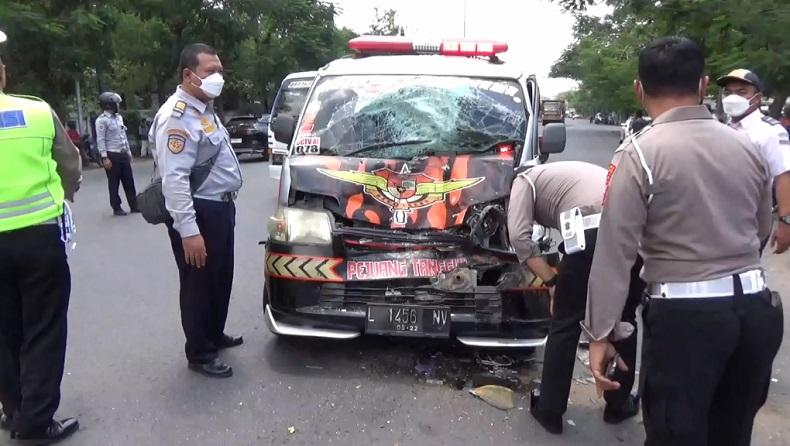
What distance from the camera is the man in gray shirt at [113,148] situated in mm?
9914

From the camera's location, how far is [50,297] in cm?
316

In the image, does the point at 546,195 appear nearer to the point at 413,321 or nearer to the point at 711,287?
the point at 413,321

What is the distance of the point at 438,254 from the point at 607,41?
34.8 m

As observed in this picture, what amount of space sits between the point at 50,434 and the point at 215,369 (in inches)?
39.3

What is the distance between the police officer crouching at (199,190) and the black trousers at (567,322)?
6.26ft

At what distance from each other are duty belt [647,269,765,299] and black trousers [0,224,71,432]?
2.61 m

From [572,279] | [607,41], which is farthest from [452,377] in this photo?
[607,41]

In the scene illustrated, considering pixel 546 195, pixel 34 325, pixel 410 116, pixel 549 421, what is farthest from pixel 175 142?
pixel 549 421

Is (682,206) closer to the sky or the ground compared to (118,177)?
closer to the sky

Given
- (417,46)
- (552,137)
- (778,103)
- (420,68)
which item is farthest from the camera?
(778,103)

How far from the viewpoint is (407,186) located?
4172mm

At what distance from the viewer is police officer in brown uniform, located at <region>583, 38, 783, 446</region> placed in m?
2.14

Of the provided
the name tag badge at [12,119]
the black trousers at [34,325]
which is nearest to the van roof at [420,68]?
the name tag badge at [12,119]

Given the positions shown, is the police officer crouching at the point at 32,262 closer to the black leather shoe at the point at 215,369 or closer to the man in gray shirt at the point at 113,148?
the black leather shoe at the point at 215,369
